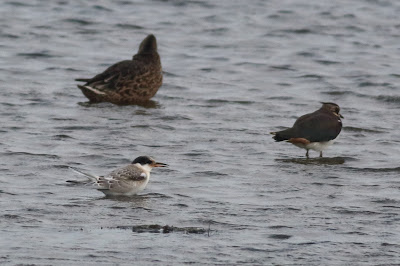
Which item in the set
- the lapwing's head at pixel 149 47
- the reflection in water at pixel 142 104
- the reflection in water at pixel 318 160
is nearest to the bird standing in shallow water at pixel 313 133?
the reflection in water at pixel 318 160

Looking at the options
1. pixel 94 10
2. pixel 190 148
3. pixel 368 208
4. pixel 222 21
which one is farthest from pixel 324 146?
pixel 94 10

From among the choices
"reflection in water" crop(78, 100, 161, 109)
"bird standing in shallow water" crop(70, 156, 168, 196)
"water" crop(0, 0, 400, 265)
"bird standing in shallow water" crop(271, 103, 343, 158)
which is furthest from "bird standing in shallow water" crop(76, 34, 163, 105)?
"bird standing in shallow water" crop(70, 156, 168, 196)

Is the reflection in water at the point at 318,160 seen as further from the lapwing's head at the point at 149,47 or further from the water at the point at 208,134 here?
the lapwing's head at the point at 149,47

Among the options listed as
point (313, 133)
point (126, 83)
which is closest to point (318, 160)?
point (313, 133)

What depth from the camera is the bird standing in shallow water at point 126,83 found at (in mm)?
17031

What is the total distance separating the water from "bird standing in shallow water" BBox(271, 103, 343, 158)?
0.80ft

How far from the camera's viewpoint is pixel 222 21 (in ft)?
83.8

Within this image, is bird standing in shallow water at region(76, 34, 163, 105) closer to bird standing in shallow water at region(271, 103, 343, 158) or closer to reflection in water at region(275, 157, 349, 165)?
bird standing in shallow water at region(271, 103, 343, 158)

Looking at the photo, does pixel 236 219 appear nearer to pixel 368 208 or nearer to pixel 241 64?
pixel 368 208

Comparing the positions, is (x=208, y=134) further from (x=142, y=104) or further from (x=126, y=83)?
(x=142, y=104)

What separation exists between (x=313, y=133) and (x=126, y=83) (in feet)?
13.4

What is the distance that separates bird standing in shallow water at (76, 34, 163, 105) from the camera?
55.9ft

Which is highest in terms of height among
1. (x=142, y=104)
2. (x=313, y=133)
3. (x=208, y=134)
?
(x=313, y=133)

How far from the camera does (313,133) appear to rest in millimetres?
14062
